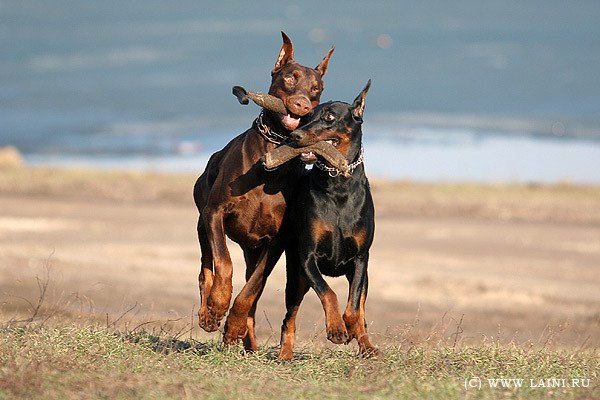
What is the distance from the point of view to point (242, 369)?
8305 mm

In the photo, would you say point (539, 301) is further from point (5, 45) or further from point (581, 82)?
point (5, 45)

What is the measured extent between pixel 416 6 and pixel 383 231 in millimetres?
79898

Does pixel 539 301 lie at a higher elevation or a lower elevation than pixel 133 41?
lower

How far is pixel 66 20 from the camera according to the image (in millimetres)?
81188

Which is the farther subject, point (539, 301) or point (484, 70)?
point (484, 70)

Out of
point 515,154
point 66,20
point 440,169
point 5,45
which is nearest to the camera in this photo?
point 440,169

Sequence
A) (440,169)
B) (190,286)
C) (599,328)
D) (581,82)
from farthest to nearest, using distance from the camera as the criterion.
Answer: (581,82)
(440,169)
(190,286)
(599,328)

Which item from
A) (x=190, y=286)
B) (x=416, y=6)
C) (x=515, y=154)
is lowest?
(x=190, y=286)

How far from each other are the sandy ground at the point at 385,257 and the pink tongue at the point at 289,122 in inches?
72.7

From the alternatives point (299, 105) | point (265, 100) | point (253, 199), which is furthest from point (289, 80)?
point (253, 199)

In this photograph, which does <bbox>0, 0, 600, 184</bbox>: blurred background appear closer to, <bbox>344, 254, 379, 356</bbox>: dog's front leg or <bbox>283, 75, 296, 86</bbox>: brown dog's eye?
<bbox>283, 75, 296, 86</bbox>: brown dog's eye

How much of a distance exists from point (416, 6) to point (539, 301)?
8369cm

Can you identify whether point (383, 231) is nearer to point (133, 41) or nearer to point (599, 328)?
point (599, 328)

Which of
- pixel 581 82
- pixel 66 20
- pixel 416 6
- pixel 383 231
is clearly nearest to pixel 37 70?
pixel 581 82
